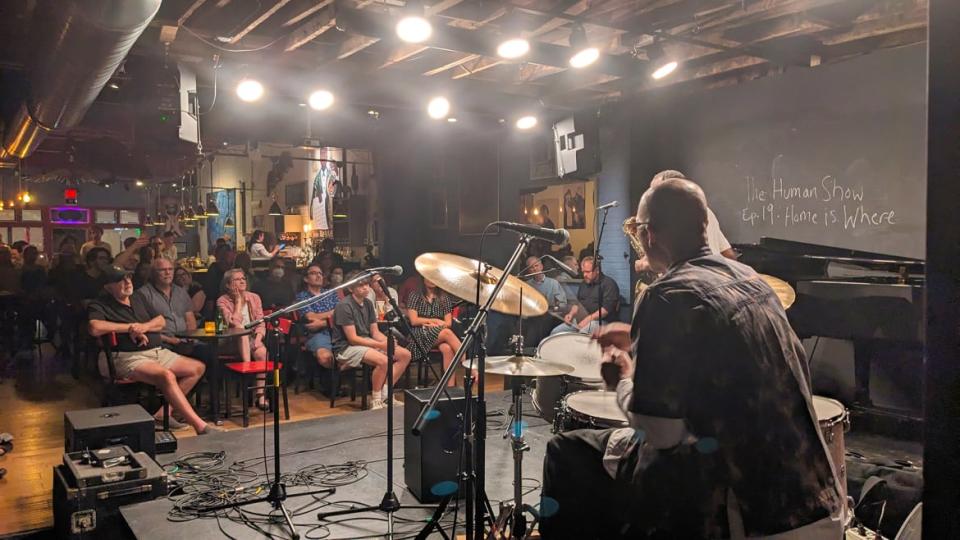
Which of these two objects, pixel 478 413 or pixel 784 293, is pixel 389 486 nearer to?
pixel 478 413

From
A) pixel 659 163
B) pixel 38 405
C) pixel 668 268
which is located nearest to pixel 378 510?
pixel 668 268

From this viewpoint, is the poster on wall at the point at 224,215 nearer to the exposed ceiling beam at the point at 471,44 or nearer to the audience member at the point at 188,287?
the audience member at the point at 188,287

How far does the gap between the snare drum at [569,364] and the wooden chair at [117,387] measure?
2.99 metres

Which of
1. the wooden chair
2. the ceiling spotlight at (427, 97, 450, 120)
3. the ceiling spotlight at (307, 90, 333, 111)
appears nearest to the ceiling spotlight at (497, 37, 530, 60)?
the ceiling spotlight at (427, 97, 450, 120)

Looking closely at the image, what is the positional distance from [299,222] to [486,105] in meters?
10.5

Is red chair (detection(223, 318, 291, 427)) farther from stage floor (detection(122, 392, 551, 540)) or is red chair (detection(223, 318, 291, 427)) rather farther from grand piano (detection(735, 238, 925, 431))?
grand piano (detection(735, 238, 925, 431))

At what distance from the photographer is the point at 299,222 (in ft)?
55.8

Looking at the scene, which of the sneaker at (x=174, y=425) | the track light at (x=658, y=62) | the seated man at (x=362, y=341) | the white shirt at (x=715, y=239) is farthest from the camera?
the seated man at (x=362, y=341)

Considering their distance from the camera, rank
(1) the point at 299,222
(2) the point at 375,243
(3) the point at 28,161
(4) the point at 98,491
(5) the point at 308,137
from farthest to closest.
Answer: (1) the point at 299,222 < (3) the point at 28,161 < (2) the point at 375,243 < (5) the point at 308,137 < (4) the point at 98,491

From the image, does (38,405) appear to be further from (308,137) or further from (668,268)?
(668,268)

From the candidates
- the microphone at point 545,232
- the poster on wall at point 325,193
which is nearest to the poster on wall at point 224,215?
the poster on wall at point 325,193

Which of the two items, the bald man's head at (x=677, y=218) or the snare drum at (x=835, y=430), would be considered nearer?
the bald man's head at (x=677, y=218)

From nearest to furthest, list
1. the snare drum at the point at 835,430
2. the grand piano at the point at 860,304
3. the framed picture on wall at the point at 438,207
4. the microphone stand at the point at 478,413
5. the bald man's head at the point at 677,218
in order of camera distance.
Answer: the bald man's head at the point at 677,218
the microphone stand at the point at 478,413
the snare drum at the point at 835,430
the grand piano at the point at 860,304
the framed picture on wall at the point at 438,207

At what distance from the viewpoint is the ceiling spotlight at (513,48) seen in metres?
5.08
